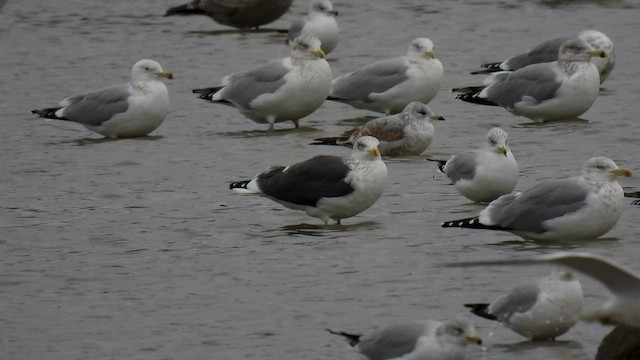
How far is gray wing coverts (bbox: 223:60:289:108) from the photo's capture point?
14781mm

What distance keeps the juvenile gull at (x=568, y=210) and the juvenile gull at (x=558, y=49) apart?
18.1 feet

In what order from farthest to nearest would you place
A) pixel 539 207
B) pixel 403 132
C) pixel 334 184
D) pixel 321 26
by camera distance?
1. pixel 321 26
2. pixel 403 132
3. pixel 334 184
4. pixel 539 207

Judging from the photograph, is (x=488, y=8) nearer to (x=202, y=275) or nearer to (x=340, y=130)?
(x=340, y=130)

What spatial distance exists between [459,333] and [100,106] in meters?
7.98

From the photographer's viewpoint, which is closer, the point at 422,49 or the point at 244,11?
the point at 422,49

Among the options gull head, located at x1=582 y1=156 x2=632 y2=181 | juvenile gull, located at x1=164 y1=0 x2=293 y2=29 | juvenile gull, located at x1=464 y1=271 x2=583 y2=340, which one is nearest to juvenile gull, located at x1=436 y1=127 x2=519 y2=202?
gull head, located at x1=582 y1=156 x2=632 y2=181

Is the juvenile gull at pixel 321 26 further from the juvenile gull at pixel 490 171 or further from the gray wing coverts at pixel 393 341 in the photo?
the gray wing coverts at pixel 393 341

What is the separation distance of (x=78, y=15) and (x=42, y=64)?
4.41 m

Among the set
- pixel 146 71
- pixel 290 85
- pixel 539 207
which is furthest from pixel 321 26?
pixel 539 207

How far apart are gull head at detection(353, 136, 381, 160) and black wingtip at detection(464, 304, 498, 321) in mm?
2759

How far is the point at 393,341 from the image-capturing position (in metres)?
7.54

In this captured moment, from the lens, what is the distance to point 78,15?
23969 millimetres

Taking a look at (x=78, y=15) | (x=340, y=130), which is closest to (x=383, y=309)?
(x=340, y=130)

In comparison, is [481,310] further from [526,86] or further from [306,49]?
[306,49]
